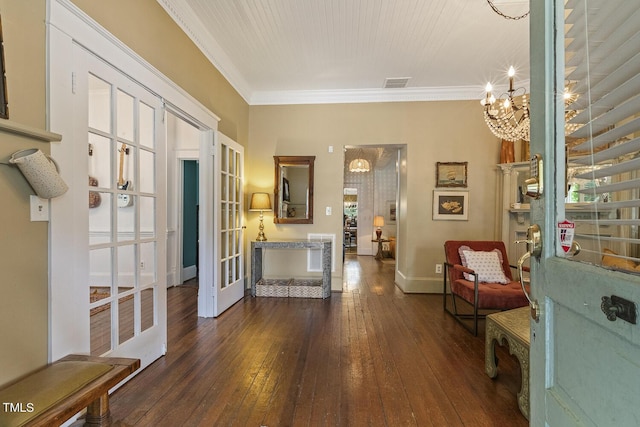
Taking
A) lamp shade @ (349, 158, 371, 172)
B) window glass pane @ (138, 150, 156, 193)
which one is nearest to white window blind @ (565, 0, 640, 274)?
window glass pane @ (138, 150, 156, 193)

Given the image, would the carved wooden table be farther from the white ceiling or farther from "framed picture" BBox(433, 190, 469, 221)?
the white ceiling

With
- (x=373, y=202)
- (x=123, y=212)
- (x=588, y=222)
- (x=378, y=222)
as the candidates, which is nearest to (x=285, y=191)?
(x=123, y=212)

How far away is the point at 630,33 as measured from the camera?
2.05 ft

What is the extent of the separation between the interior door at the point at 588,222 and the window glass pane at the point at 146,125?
2.27m

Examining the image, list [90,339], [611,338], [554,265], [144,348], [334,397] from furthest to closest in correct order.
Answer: [144,348] → [334,397] → [90,339] → [554,265] → [611,338]

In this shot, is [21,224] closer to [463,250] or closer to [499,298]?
[499,298]

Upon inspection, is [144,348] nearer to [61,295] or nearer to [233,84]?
[61,295]

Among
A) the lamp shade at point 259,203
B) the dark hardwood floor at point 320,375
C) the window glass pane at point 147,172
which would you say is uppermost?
the window glass pane at point 147,172

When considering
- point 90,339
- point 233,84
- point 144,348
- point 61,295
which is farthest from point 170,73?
point 144,348

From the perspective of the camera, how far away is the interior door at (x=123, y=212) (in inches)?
64.2

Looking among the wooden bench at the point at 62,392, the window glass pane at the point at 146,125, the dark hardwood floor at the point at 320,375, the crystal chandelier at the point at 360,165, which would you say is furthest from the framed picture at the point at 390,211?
the wooden bench at the point at 62,392

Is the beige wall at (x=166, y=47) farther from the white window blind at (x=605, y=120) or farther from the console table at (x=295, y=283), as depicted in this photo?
the white window blind at (x=605, y=120)

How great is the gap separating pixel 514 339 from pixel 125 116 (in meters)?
2.91

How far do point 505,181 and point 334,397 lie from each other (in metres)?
3.55
